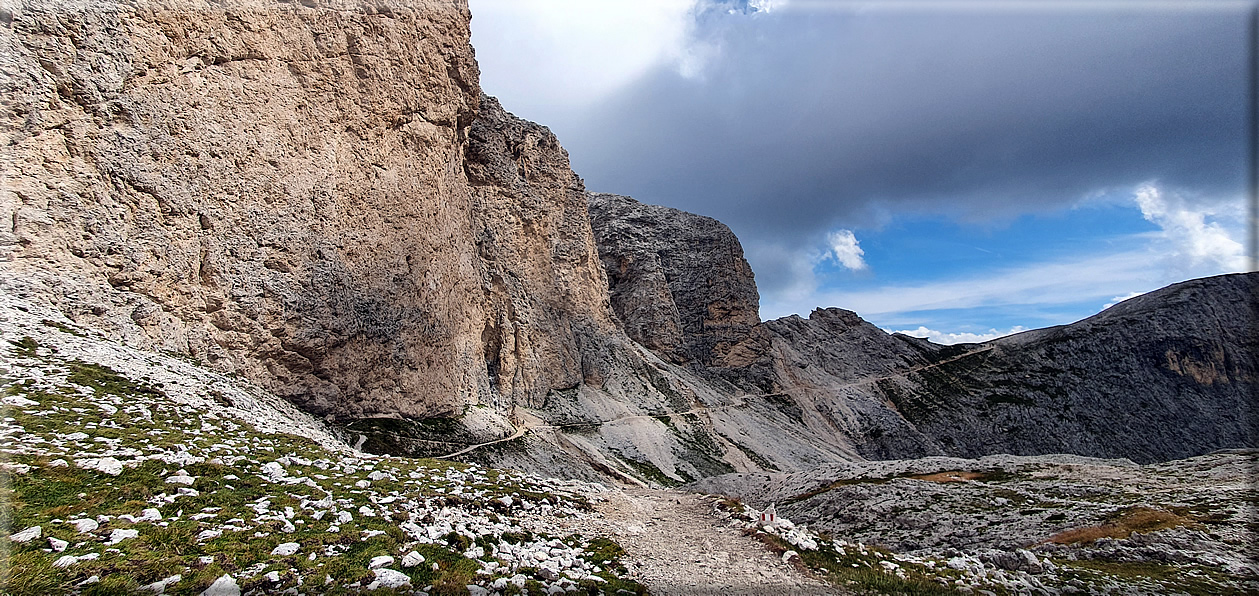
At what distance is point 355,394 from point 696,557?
2533cm

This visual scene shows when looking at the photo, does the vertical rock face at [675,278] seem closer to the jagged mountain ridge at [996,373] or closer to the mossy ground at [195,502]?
the jagged mountain ridge at [996,373]

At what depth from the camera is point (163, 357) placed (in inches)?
806

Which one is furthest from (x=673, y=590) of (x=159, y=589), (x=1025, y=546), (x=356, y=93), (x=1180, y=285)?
(x=1180, y=285)

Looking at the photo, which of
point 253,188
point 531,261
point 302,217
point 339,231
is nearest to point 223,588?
point 253,188

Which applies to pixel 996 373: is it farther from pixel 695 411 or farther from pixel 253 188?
pixel 253 188

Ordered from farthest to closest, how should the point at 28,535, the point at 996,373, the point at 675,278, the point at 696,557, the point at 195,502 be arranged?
1. the point at 996,373
2. the point at 675,278
3. the point at 696,557
4. the point at 195,502
5. the point at 28,535

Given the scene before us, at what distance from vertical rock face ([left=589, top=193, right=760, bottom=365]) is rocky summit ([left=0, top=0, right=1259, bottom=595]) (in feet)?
99.2

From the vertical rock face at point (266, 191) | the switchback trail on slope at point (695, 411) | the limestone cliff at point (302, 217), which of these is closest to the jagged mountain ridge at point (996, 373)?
the switchback trail on slope at point (695, 411)

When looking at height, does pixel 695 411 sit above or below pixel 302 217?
below

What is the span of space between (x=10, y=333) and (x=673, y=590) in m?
19.7

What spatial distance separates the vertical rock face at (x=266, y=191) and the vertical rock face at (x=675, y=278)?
48.1 metres

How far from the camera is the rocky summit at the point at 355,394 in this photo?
10.5 m

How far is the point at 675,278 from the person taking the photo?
362 ft

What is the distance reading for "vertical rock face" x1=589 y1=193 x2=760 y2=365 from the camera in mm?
98188
